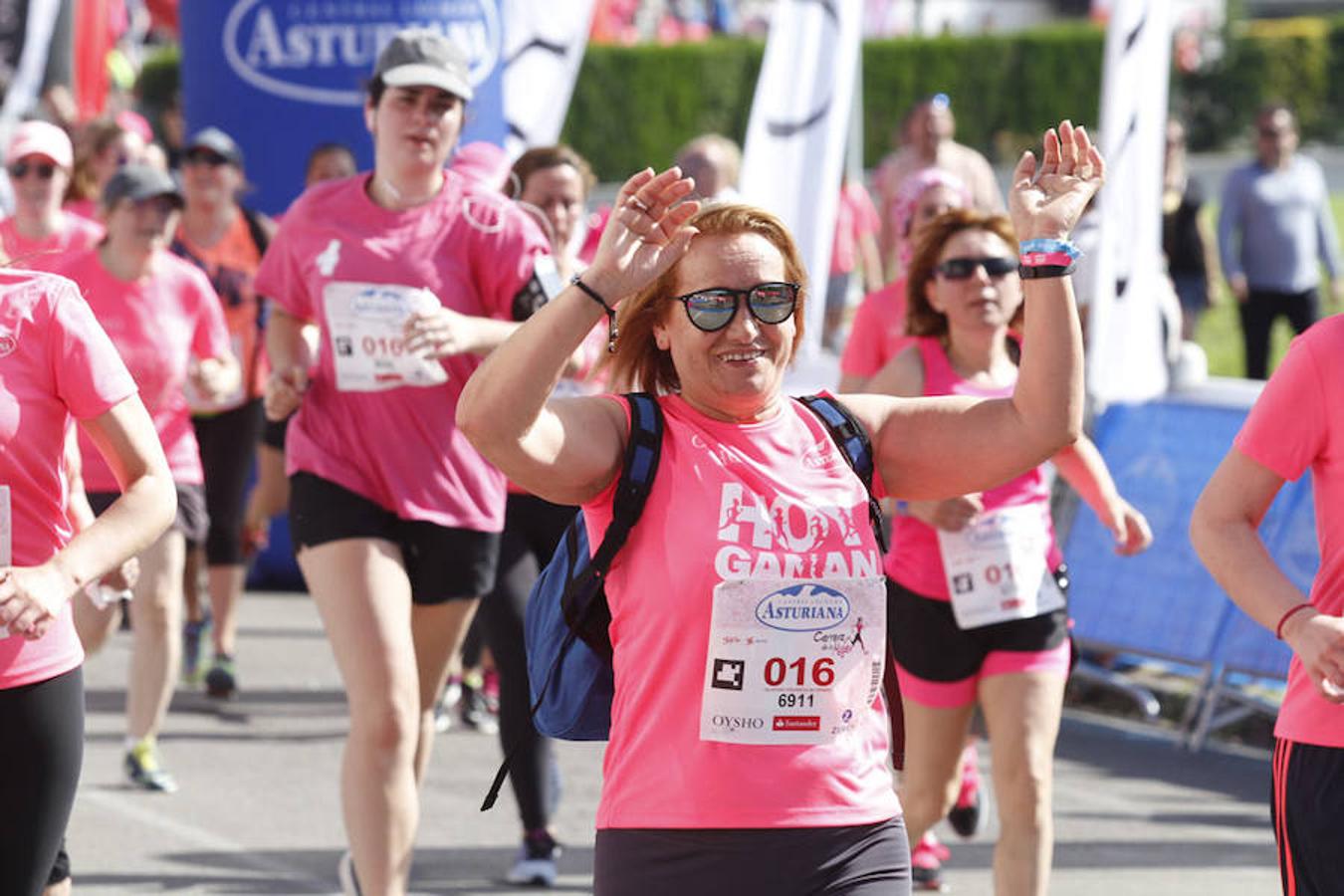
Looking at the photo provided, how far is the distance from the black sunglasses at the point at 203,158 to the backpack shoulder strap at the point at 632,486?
644 centimetres

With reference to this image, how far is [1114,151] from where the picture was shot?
9.96 meters

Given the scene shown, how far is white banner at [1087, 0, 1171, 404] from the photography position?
382 inches

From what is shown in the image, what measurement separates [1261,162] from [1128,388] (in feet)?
21.2

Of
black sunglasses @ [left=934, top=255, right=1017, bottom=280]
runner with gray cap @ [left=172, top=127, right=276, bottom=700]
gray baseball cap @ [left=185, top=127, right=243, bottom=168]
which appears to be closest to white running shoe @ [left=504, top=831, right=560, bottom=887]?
black sunglasses @ [left=934, top=255, right=1017, bottom=280]

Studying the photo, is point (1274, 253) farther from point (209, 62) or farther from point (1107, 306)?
point (209, 62)

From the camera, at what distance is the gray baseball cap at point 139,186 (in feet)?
25.6

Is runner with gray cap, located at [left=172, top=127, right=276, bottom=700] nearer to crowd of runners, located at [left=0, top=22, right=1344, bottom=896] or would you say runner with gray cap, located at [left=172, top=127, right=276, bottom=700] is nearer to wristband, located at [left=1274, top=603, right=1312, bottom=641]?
crowd of runners, located at [left=0, top=22, right=1344, bottom=896]

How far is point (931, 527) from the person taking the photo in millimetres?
5867

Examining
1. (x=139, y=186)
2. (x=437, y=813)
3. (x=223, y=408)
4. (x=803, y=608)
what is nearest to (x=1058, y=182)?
(x=803, y=608)

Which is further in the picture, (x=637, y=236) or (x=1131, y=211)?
(x=1131, y=211)

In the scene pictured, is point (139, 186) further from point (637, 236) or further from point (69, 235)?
point (637, 236)

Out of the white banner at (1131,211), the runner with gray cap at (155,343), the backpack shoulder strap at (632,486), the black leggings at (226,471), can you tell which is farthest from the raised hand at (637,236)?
the white banner at (1131,211)

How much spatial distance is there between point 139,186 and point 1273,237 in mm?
9403

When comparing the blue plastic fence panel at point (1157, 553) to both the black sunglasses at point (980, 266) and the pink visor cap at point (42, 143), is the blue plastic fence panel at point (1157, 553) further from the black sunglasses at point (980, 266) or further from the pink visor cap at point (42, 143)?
the pink visor cap at point (42, 143)
